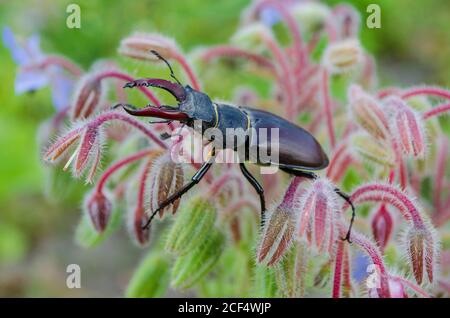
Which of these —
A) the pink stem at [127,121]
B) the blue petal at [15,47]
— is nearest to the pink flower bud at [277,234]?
the pink stem at [127,121]

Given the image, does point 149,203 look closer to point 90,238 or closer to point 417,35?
point 90,238

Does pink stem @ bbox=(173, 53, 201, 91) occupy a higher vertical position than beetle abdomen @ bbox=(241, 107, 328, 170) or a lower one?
higher

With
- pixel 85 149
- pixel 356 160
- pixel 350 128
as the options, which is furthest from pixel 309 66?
pixel 85 149

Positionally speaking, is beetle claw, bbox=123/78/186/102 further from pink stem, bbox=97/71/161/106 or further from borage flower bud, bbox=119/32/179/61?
borage flower bud, bbox=119/32/179/61

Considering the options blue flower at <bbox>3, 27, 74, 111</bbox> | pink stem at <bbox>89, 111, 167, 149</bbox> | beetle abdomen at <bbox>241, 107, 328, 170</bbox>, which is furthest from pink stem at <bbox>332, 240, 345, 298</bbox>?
blue flower at <bbox>3, 27, 74, 111</bbox>

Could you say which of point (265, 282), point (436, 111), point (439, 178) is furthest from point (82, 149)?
point (439, 178)

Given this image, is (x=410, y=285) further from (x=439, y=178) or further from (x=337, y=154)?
(x=439, y=178)
